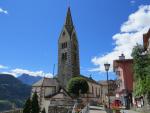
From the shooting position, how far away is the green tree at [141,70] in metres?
42.9

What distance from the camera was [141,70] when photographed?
46031mm

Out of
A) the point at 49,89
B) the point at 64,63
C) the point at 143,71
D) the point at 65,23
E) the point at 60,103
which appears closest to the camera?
the point at 143,71

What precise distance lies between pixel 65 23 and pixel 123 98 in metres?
57.9

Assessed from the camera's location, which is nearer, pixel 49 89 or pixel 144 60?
pixel 144 60

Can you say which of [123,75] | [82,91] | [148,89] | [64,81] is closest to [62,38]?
[64,81]

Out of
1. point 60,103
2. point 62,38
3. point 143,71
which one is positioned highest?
point 62,38

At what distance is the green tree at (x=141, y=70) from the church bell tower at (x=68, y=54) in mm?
57476

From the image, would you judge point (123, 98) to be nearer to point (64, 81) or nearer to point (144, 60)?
point (144, 60)

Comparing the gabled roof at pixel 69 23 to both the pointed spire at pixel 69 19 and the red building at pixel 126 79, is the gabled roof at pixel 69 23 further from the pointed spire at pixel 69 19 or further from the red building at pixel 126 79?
the red building at pixel 126 79

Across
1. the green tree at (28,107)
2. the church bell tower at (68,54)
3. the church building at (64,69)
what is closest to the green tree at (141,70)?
the green tree at (28,107)

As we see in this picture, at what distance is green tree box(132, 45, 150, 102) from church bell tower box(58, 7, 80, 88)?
57.5 metres

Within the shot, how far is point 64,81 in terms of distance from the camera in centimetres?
10381

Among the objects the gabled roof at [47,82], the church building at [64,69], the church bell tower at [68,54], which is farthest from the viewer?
the church bell tower at [68,54]

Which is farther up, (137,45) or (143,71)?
(137,45)
